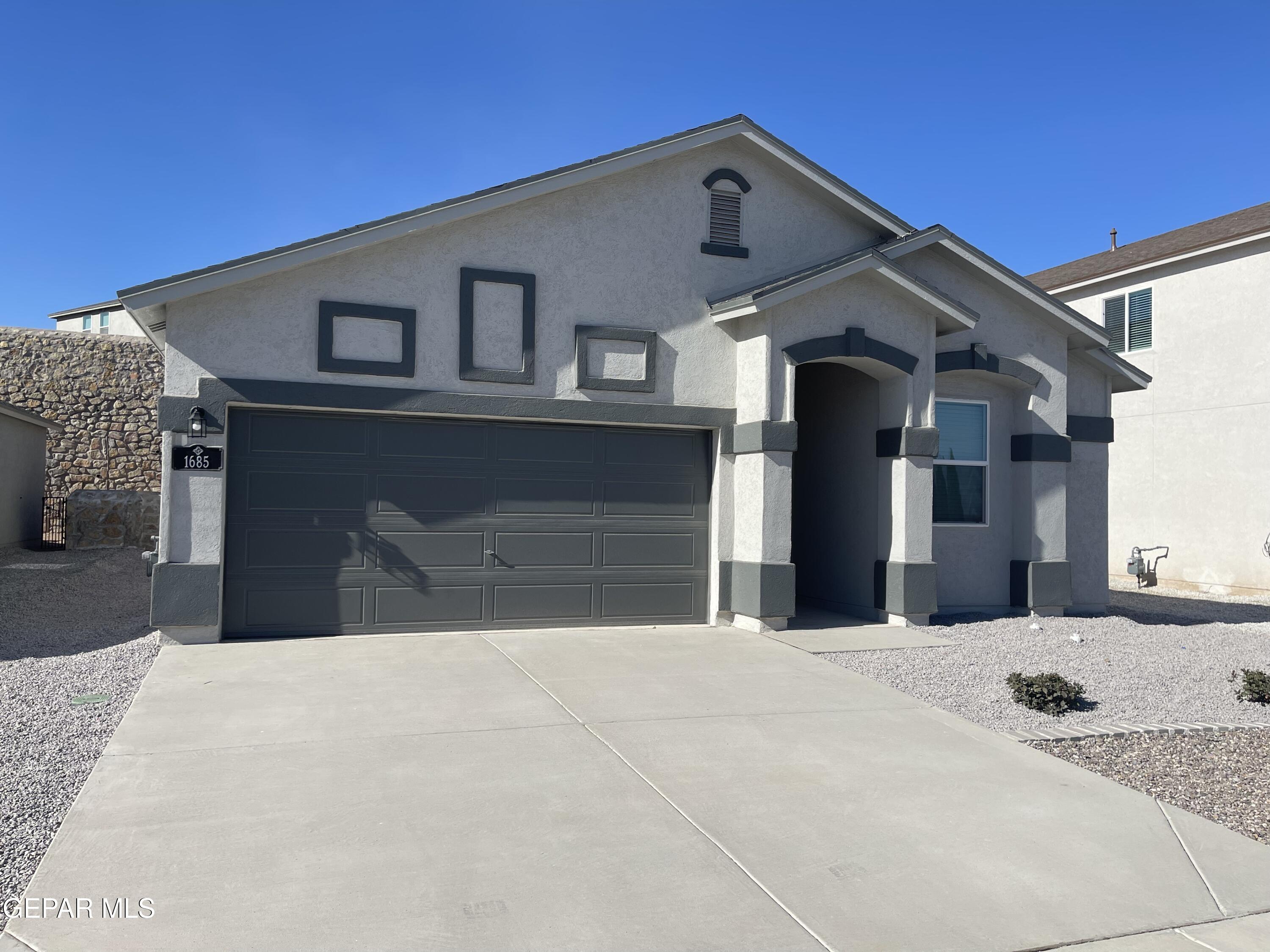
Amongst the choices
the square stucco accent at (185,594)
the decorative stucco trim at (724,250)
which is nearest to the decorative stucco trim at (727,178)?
the decorative stucco trim at (724,250)

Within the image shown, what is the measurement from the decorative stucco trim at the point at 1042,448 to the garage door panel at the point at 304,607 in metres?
8.60

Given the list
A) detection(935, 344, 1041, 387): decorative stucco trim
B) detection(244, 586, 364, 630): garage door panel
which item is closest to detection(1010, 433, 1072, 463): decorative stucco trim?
detection(935, 344, 1041, 387): decorative stucco trim

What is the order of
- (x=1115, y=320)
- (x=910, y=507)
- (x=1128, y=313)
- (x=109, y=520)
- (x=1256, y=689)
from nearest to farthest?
(x=1256, y=689) → (x=910, y=507) → (x=1128, y=313) → (x=1115, y=320) → (x=109, y=520)

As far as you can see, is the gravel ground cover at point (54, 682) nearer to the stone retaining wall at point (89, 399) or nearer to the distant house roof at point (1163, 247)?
the stone retaining wall at point (89, 399)

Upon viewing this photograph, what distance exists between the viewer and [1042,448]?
12.8 m

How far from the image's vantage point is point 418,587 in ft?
35.3

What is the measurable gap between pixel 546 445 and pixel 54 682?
539 centimetres

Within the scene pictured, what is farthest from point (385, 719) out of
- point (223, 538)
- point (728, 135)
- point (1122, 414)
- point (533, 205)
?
point (1122, 414)

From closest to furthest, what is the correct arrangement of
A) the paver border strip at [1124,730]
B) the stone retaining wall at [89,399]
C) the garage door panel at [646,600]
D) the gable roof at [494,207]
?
the paver border strip at [1124,730], the gable roof at [494,207], the garage door panel at [646,600], the stone retaining wall at [89,399]

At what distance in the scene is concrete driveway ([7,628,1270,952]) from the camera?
394cm

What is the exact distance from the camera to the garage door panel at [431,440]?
10734mm

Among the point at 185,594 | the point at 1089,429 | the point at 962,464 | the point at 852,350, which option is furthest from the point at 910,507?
the point at 185,594

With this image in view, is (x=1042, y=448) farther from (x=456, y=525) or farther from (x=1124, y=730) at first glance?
(x=456, y=525)

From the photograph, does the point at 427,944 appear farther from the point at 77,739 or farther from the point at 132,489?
the point at 132,489
